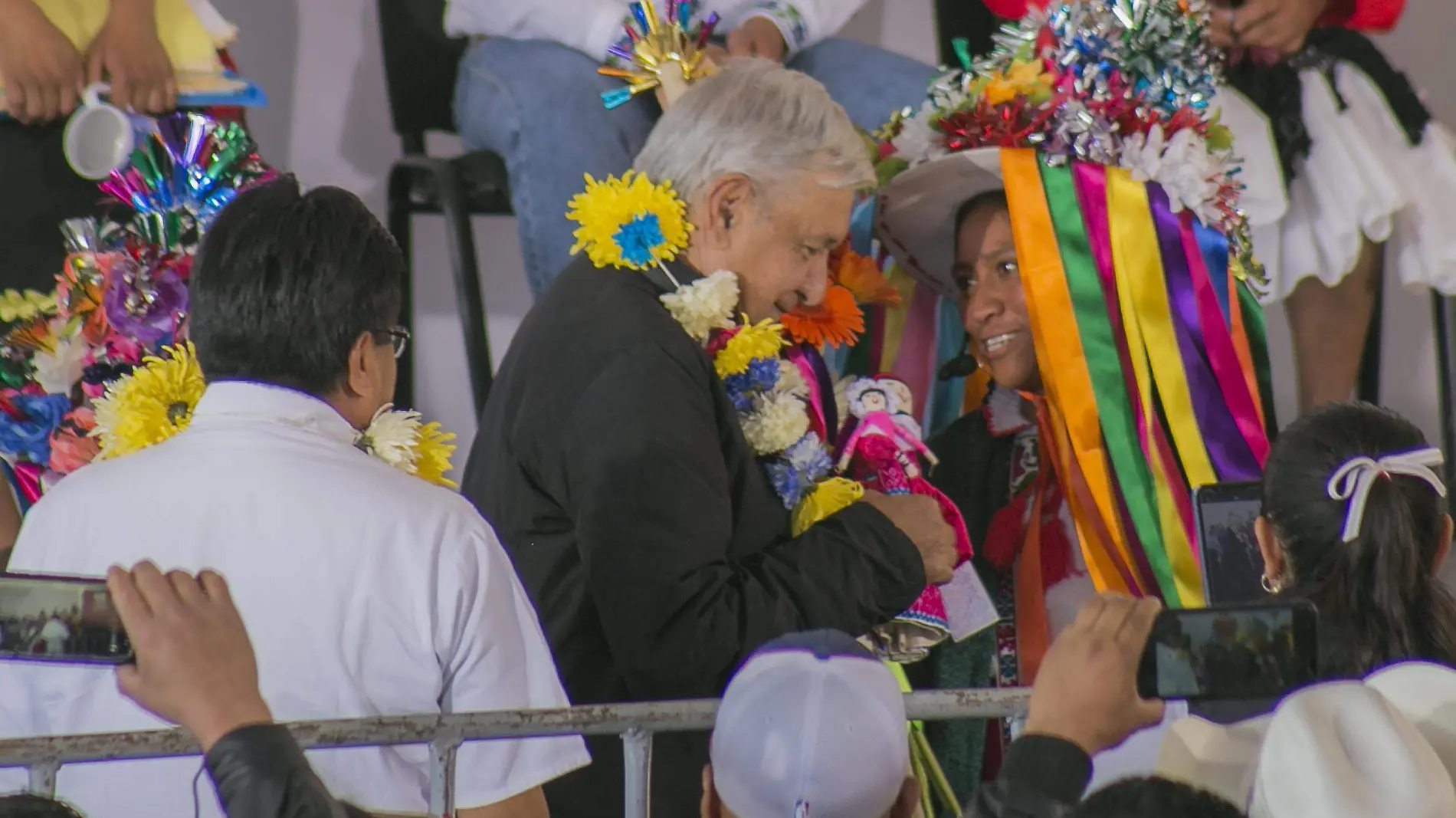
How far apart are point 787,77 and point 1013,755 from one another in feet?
4.30

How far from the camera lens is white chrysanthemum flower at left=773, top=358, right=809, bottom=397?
2.38 meters

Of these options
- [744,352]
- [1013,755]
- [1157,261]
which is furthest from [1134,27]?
[1013,755]

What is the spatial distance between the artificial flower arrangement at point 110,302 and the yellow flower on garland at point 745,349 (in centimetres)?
47

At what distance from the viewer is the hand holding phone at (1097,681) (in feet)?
4.11

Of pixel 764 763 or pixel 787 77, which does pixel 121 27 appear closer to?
pixel 787 77

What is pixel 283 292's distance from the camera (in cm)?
165

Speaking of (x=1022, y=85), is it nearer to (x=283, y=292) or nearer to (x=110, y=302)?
(x=110, y=302)

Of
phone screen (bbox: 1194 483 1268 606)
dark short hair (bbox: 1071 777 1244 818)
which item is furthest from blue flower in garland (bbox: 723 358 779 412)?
dark short hair (bbox: 1071 777 1244 818)

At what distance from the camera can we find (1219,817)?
1087 millimetres

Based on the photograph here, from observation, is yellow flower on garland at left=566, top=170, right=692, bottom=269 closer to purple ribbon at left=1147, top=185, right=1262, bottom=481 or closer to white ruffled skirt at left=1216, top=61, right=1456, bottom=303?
purple ribbon at left=1147, top=185, right=1262, bottom=481

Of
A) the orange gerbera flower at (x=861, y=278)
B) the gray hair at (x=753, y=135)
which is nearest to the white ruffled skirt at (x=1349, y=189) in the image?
the orange gerbera flower at (x=861, y=278)

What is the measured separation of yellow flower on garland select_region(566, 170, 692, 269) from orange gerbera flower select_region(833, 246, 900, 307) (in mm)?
558

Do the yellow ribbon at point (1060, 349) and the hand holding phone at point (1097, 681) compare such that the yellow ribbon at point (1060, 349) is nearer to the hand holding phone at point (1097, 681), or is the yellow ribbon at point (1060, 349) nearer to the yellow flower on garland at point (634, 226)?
the yellow flower on garland at point (634, 226)

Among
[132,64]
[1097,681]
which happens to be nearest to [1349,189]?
[132,64]
